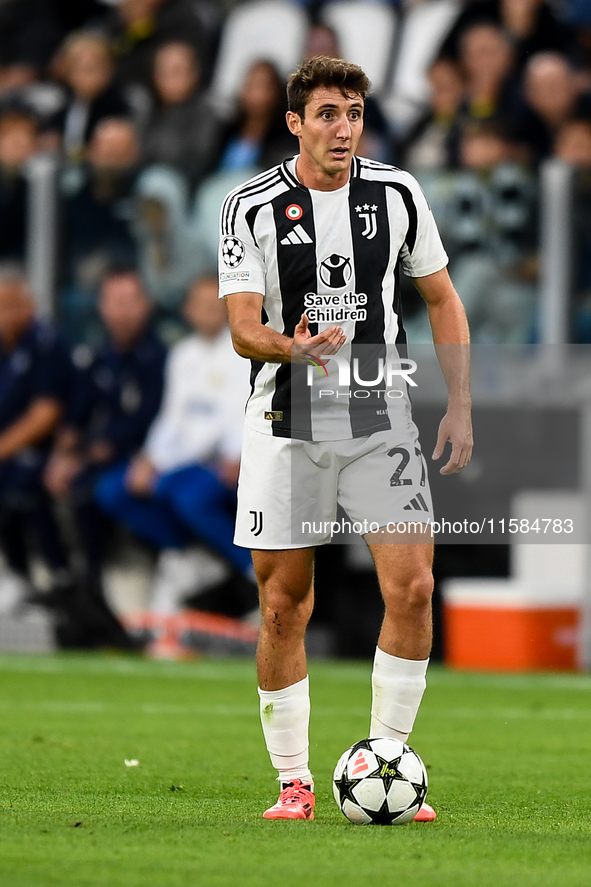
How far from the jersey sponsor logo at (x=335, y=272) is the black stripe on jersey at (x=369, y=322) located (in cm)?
3

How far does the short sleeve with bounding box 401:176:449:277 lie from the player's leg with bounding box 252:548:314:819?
0.93 metres

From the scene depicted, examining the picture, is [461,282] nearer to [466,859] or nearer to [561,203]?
[561,203]

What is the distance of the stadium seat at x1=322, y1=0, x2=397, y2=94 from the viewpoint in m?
13.1

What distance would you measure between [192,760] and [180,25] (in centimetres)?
919

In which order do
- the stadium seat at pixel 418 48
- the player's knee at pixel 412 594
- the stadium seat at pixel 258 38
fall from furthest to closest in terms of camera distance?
the stadium seat at pixel 258 38 → the stadium seat at pixel 418 48 → the player's knee at pixel 412 594

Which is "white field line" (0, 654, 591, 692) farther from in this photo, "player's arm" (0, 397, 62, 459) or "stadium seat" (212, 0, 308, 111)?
"stadium seat" (212, 0, 308, 111)

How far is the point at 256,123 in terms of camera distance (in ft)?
39.2

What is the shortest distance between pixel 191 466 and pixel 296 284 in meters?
6.67

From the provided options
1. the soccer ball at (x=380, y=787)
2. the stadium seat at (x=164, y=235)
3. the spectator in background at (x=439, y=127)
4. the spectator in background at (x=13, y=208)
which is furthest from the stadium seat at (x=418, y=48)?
the soccer ball at (x=380, y=787)

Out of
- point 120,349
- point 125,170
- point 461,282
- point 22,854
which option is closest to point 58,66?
point 125,170

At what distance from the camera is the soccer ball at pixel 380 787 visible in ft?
14.3

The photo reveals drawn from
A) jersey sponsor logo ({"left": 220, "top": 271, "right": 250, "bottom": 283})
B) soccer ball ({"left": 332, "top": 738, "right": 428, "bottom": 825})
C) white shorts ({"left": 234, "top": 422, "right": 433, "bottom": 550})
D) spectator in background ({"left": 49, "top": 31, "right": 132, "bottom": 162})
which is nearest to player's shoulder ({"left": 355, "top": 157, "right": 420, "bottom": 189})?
jersey sponsor logo ({"left": 220, "top": 271, "right": 250, "bottom": 283})

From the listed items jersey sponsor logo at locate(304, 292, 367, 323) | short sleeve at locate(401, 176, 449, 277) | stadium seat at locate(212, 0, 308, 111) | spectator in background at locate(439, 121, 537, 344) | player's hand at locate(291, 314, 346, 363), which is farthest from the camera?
stadium seat at locate(212, 0, 308, 111)

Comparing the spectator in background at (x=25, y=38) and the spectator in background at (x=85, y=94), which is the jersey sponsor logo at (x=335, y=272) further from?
the spectator in background at (x=25, y=38)
